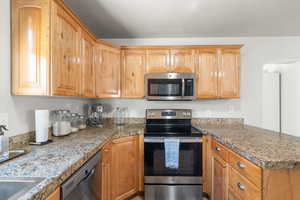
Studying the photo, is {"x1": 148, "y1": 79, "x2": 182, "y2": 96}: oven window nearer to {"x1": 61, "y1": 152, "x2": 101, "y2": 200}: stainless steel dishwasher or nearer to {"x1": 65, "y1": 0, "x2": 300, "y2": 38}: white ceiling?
{"x1": 65, "y1": 0, "x2": 300, "y2": 38}: white ceiling

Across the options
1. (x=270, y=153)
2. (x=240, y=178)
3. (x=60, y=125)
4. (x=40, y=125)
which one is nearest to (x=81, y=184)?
(x=40, y=125)

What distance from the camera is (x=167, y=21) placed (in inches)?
89.7

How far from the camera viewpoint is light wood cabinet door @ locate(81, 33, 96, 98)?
6.21 feet

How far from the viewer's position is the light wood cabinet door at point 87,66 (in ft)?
6.21

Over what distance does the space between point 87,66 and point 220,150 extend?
5.82 ft

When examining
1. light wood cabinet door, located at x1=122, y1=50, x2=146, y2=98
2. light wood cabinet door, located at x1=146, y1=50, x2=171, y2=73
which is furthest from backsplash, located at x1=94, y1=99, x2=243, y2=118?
light wood cabinet door, located at x1=146, y1=50, x2=171, y2=73

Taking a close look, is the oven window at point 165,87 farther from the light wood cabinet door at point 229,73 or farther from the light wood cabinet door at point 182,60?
the light wood cabinet door at point 229,73

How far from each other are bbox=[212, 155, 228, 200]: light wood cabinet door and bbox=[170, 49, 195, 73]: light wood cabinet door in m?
1.29

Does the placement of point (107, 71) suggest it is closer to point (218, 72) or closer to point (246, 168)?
point (218, 72)

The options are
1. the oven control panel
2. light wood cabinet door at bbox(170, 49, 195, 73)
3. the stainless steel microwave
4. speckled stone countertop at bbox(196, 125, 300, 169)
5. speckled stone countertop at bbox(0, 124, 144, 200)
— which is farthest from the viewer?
the oven control panel

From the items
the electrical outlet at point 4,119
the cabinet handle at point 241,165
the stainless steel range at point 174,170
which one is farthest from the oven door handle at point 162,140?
the electrical outlet at point 4,119

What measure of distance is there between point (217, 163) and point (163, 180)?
2.30 feet

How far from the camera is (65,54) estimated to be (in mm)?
1502

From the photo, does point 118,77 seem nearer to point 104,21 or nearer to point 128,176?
point 104,21
